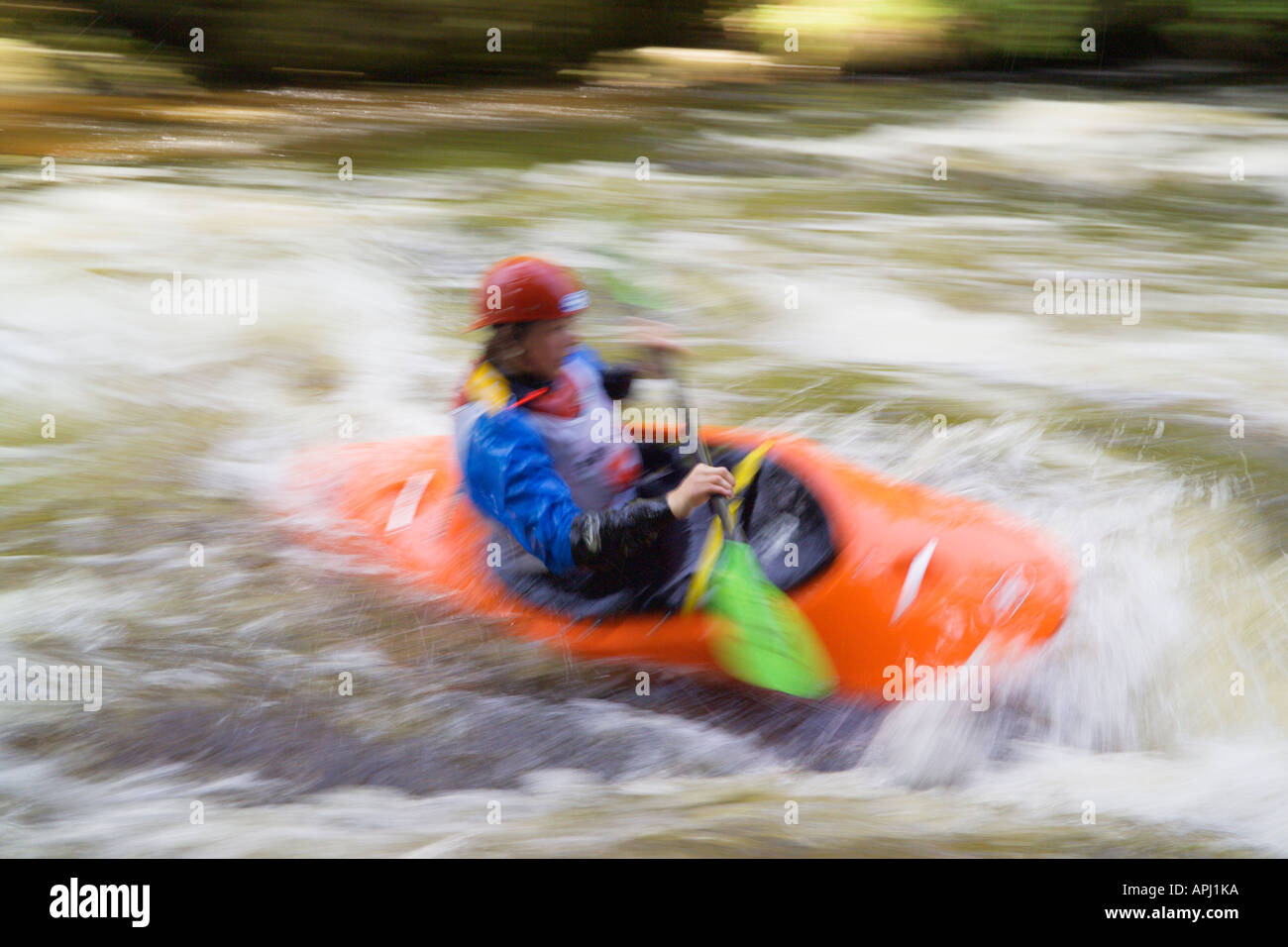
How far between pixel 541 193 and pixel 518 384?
2566mm

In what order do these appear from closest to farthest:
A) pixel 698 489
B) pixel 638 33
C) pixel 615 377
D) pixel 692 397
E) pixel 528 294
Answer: pixel 698 489 < pixel 528 294 < pixel 615 377 < pixel 692 397 < pixel 638 33

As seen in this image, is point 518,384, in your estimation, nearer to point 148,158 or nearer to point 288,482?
point 288,482

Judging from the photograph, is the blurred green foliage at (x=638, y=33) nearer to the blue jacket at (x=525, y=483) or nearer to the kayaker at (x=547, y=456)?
the kayaker at (x=547, y=456)

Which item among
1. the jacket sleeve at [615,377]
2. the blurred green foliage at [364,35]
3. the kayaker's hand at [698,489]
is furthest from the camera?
the blurred green foliage at [364,35]

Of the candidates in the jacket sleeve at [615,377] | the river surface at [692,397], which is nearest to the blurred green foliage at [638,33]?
the river surface at [692,397]

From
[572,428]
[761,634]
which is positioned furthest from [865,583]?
[572,428]

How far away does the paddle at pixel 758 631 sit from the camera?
5.65 ft

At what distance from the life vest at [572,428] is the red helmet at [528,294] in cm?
9

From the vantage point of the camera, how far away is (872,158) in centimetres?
455

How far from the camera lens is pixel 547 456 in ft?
5.51

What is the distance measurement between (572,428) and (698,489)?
0.92 feet

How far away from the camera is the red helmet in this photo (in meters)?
1.70

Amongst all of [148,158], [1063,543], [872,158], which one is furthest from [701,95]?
[1063,543]

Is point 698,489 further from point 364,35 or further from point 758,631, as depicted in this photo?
point 364,35
